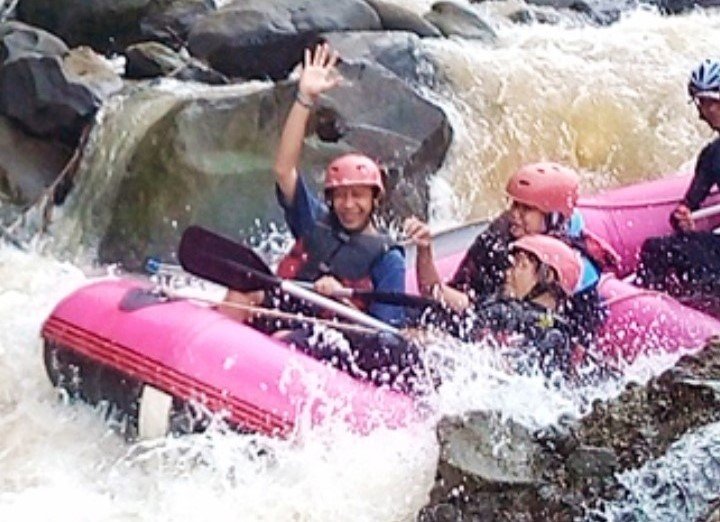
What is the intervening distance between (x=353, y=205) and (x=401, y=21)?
459 centimetres

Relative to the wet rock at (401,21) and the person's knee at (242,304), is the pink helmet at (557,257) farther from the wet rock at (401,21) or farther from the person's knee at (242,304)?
the wet rock at (401,21)

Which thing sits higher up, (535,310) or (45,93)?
(535,310)

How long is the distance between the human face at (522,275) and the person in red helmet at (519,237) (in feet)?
0.51

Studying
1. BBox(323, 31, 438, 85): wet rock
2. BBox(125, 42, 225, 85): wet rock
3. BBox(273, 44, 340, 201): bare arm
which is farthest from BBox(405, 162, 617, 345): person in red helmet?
BBox(125, 42, 225, 85): wet rock

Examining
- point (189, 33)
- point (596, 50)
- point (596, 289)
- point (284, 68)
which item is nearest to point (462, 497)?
point (596, 289)

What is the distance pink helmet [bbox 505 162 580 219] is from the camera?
4578 mm

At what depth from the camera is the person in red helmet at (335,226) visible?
450 centimetres

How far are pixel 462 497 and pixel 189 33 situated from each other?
555cm

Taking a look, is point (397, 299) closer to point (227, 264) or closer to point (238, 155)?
point (227, 264)

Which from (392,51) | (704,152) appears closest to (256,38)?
(392,51)

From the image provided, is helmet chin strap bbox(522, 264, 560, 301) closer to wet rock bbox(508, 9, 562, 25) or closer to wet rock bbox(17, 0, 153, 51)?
wet rock bbox(17, 0, 153, 51)

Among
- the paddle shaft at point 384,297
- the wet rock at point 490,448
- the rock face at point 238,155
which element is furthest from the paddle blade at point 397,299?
the rock face at point 238,155

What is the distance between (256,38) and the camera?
788cm

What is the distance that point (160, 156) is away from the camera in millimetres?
6840
